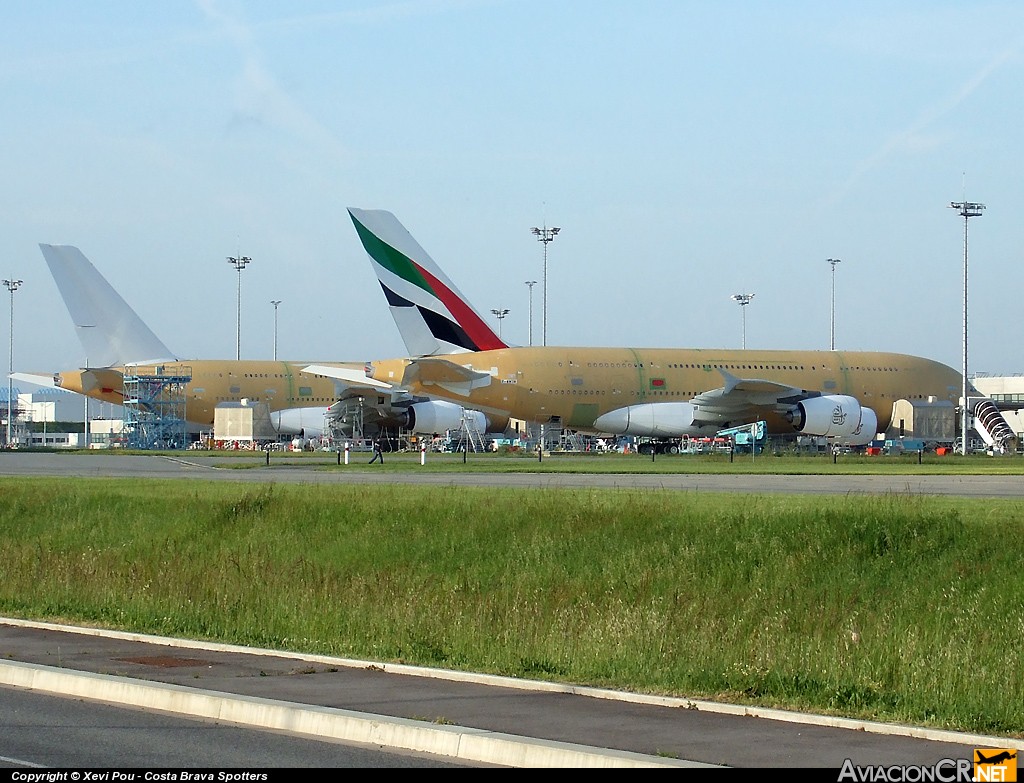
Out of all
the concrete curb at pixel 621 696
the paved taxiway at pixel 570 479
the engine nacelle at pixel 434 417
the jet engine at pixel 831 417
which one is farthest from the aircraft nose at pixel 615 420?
the concrete curb at pixel 621 696

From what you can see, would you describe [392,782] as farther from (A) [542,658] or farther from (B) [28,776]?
(A) [542,658]

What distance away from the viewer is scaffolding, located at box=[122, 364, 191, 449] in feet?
245

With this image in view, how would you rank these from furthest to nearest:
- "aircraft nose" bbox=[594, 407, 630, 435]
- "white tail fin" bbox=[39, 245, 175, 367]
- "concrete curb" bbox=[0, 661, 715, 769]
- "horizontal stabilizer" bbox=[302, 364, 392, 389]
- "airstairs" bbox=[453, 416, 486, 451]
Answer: "white tail fin" bbox=[39, 245, 175, 367] → "airstairs" bbox=[453, 416, 486, 451] → "horizontal stabilizer" bbox=[302, 364, 392, 389] → "aircraft nose" bbox=[594, 407, 630, 435] → "concrete curb" bbox=[0, 661, 715, 769]

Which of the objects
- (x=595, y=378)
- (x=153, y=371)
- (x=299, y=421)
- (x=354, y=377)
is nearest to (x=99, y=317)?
(x=153, y=371)

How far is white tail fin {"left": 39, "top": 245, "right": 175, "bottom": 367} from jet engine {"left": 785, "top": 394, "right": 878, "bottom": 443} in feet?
118

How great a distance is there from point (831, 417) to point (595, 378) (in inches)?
415

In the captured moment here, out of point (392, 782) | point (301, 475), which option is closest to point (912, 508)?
point (392, 782)

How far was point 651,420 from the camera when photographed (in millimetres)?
64562

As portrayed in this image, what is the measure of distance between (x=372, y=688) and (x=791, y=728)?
327 cm

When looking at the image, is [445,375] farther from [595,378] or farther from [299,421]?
[299,421]

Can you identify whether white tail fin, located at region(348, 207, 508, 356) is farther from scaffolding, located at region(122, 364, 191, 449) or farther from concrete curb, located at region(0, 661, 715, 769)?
concrete curb, located at region(0, 661, 715, 769)

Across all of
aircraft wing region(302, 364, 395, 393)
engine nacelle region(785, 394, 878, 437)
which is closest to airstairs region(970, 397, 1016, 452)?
engine nacelle region(785, 394, 878, 437)

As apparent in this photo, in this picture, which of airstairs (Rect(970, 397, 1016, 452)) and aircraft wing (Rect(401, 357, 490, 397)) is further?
airstairs (Rect(970, 397, 1016, 452))

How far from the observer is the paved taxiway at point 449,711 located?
27.6ft
